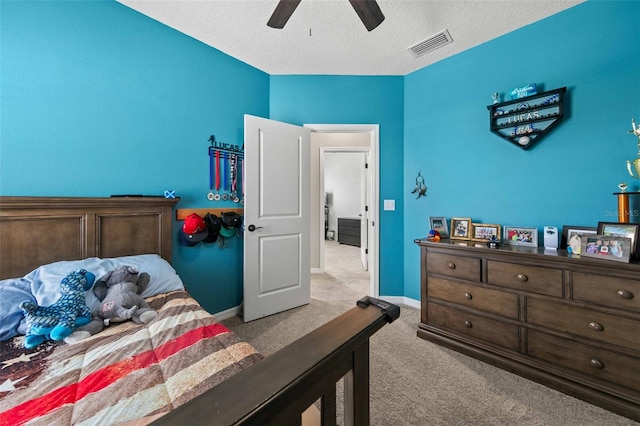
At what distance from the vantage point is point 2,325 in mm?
1074

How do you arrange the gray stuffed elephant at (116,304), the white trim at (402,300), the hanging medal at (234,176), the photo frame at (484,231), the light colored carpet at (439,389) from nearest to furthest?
the gray stuffed elephant at (116,304)
the light colored carpet at (439,389)
the photo frame at (484,231)
the hanging medal at (234,176)
the white trim at (402,300)

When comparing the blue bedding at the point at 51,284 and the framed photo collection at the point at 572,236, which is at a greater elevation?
the framed photo collection at the point at 572,236

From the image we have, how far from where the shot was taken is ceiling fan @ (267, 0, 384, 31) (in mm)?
1501

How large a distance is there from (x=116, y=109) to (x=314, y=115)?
1.86 m

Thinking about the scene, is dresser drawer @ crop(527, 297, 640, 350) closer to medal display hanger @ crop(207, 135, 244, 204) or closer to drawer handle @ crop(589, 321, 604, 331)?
drawer handle @ crop(589, 321, 604, 331)

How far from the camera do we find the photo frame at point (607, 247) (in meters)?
1.44

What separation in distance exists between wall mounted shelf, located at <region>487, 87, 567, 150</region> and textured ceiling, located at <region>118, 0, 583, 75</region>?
2.15 ft

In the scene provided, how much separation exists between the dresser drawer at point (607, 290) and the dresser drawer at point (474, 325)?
0.46 meters

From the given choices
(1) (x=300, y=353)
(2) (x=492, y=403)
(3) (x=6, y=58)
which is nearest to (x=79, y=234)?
(3) (x=6, y=58)

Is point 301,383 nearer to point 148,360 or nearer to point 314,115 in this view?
point 148,360

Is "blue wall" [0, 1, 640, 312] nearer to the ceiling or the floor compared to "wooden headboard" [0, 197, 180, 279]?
nearer to the ceiling

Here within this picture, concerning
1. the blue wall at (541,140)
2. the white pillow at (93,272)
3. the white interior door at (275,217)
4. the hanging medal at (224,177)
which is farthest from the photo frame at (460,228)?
the white pillow at (93,272)

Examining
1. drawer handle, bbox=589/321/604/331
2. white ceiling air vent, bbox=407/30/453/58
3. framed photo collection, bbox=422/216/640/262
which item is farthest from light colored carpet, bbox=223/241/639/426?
white ceiling air vent, bbox=407/30/453/58

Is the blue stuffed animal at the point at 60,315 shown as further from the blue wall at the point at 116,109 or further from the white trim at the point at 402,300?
the white trim at the point at 402,300
